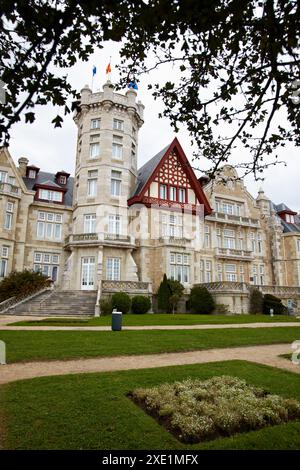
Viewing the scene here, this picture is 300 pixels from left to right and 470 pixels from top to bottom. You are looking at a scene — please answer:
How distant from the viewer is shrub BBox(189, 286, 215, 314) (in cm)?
2638

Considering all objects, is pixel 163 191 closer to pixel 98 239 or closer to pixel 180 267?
pixel 180 267

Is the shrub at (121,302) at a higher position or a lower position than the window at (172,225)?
lower

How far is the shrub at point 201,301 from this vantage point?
86.5 feet

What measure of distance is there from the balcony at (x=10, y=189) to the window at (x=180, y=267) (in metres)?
14.5

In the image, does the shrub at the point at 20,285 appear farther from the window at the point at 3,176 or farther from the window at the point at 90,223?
the window at the point at 3,176

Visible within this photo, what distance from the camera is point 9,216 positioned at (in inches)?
1098

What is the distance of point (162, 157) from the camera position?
30922 millimetres

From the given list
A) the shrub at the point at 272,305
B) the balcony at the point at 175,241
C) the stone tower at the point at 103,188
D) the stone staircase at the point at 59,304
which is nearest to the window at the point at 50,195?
→ the stone tower at the point at 103,188

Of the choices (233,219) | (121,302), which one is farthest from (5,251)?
(233,219)

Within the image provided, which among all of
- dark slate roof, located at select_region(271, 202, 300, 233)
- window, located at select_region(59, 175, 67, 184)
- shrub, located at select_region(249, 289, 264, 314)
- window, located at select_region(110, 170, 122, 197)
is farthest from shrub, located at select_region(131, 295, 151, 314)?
dark slate roof, located at select_region(271, 202, 300, 233)

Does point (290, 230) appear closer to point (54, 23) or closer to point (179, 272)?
point (179, 272)

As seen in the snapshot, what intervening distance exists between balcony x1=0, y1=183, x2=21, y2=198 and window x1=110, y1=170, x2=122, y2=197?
26.7 ft

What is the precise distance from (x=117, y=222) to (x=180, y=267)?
695 cm
